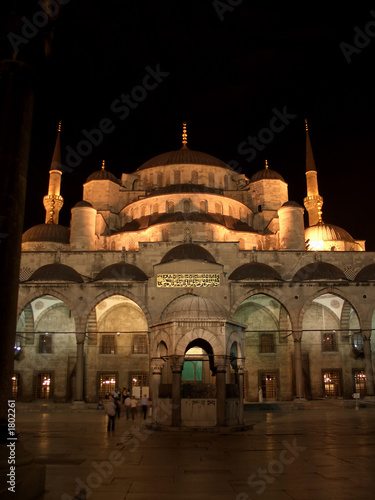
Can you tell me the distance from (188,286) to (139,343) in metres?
4.80

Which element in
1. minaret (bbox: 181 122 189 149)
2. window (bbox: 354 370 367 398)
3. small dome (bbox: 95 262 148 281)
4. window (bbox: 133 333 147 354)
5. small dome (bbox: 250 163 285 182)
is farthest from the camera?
minaret (bbox: 181 122 189 149)

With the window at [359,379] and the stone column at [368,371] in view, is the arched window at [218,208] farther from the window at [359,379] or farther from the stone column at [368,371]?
the stone column at [368,371]

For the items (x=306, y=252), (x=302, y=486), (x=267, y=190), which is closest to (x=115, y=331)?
(x=306, y=252)

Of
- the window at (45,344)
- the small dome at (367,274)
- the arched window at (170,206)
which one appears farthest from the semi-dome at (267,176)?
the window at (45,344)

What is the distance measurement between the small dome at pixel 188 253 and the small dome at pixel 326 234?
31.2ft

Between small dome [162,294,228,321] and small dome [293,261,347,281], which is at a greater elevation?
small dome [293,261,347,281]

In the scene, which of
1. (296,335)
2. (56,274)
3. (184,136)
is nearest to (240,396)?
(296,335)

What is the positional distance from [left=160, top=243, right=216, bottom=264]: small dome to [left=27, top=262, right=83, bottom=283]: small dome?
4289 mm

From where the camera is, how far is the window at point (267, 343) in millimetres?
25844

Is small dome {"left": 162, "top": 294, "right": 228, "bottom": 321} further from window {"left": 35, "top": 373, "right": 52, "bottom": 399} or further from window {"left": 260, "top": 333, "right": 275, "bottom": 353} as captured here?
window {"left": 35, "top": 373, "right": 52, "bottom": 399}

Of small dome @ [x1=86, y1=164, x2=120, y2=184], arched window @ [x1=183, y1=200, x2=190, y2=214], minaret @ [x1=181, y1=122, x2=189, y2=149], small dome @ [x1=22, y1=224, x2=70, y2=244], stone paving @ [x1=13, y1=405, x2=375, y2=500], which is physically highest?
minaret @ [x1=181, y1=122, x2=189, y2=149]

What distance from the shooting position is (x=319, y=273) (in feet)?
77.4

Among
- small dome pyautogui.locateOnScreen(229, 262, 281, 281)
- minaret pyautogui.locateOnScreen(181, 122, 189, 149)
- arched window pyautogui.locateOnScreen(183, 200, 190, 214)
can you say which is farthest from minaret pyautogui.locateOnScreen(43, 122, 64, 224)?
small dome pyautogui.locateOnScreen(229, 262, 281, 281)

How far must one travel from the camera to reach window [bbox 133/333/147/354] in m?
25.8
